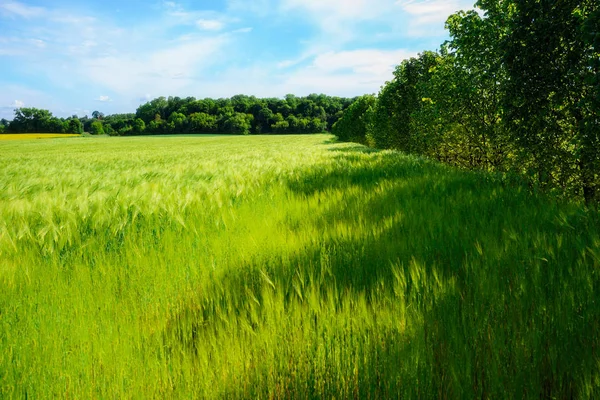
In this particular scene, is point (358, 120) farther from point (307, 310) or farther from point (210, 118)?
point (210, 118)

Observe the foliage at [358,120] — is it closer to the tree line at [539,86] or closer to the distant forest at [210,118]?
the tree line at [539,86]

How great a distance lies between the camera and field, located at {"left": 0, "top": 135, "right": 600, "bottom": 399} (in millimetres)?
937

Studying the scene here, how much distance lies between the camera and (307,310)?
126 cm

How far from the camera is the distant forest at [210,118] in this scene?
99750 millimetres

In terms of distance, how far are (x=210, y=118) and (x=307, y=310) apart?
4282 inches

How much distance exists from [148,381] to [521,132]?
5358 mm

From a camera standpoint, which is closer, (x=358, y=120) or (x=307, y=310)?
(x=307, y=310)

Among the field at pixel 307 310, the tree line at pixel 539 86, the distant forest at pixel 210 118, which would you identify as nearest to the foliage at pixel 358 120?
the tree line at pixel 539 86

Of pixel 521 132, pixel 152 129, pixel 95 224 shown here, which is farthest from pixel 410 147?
pixel 152 129

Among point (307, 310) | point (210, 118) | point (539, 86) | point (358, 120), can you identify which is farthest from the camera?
point (210, 118)

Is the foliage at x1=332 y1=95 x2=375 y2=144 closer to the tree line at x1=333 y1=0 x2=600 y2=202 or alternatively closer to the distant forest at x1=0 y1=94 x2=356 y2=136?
the tree line at x1=333 y1=0 x2=600 y2=202

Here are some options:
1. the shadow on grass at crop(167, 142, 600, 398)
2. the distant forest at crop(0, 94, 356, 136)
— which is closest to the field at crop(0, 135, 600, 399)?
the shadow on grass at crop(167, 142, 600, 398)

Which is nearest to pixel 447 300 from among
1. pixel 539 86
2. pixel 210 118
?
pixel 539 86

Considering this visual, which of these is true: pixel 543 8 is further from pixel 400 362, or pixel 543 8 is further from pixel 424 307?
pixel 400 362
